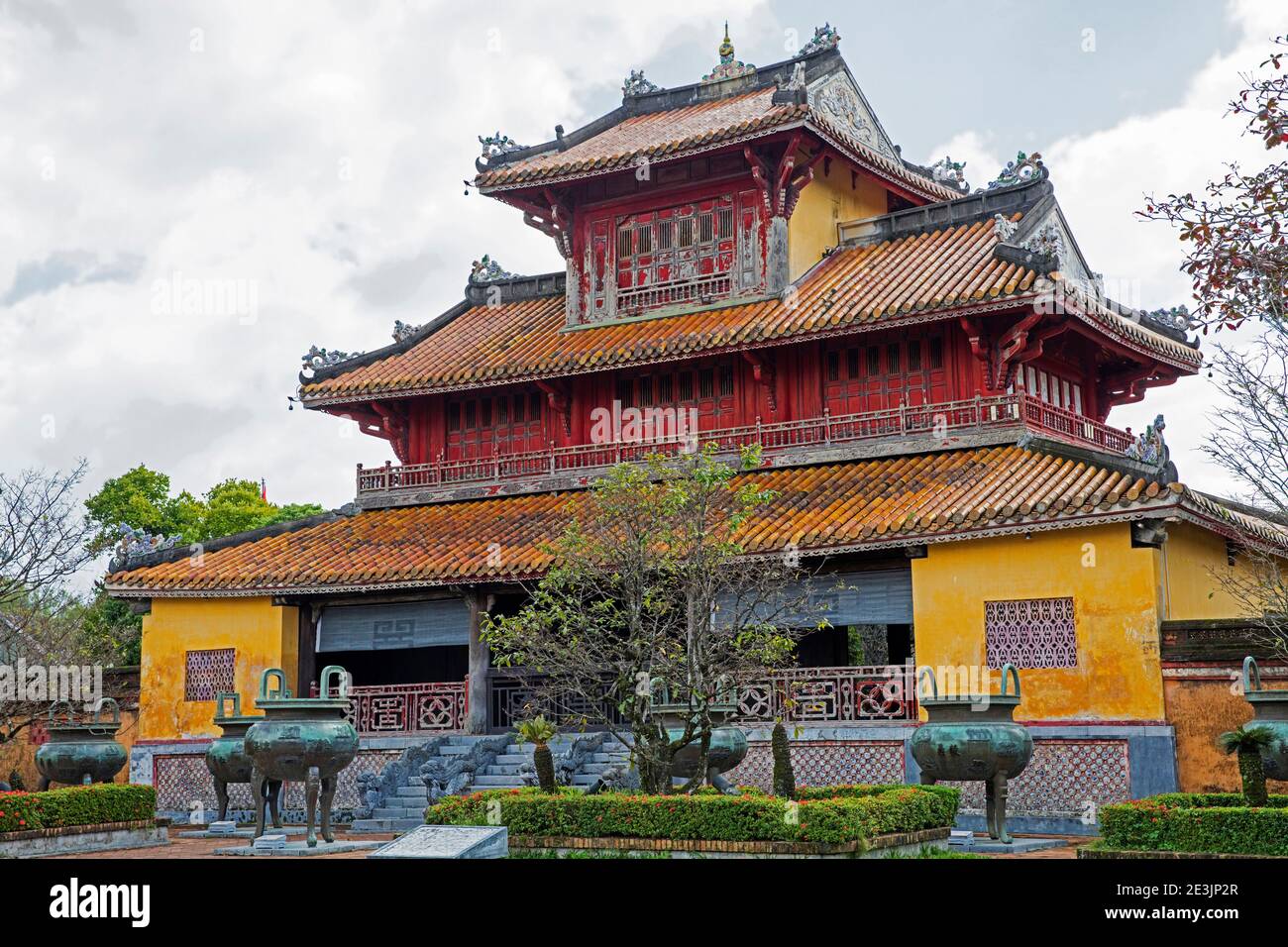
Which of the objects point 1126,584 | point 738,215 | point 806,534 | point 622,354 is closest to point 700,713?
point 806,534

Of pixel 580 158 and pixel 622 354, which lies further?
pixel 580 158

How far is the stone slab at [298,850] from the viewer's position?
15.1m

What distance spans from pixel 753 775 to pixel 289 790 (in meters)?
7.21

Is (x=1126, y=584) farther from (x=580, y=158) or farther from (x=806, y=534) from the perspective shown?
(x=580, y=158)

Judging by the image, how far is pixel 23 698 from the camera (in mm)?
21812

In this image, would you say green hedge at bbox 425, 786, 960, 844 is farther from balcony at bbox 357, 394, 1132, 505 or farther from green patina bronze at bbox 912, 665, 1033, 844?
balcony at bbox 357, 394, 1132, 505

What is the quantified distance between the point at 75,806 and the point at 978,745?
1037cm

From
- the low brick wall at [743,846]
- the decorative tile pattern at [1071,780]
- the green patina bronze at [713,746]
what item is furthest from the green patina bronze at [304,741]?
the decorative tile pattern at [1071,780]

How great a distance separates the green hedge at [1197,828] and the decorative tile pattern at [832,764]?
5.00 meters

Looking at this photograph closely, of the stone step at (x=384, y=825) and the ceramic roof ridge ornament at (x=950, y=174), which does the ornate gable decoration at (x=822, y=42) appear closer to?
the ceramic roof ridge ornament at (x=950, y=174)

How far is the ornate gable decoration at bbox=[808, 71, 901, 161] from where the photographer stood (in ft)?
72.9

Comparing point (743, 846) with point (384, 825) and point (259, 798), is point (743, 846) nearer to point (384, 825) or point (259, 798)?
point (259, 798)

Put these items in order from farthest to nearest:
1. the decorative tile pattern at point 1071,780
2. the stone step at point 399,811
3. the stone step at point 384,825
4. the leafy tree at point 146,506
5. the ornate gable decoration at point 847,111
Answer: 1. the leafy tree at point 146,506
2. the ornate gable decoration at point 847,111
3. the stone step at point 399,811
4. the stone step at point 384,825
5. the decorative tile pattern at point 1071,780

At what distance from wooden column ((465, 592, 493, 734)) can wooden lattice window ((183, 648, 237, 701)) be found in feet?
13.3
